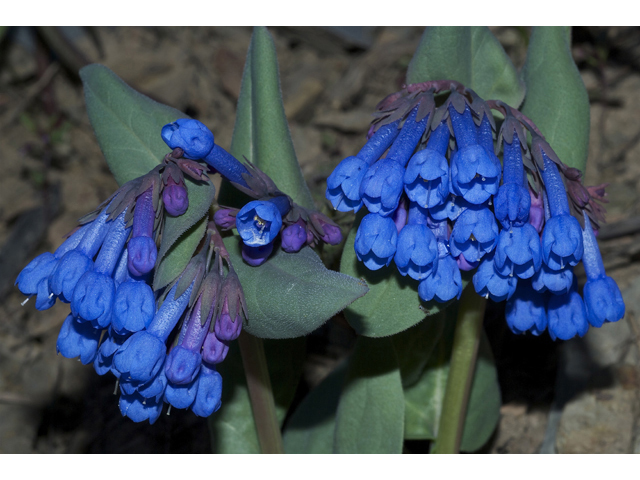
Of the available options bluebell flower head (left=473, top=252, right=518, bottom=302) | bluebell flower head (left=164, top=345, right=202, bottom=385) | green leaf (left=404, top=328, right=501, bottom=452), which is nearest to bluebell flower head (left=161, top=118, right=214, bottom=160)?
bluebell flower head (left=164, top=345, right=202, bottom=385)

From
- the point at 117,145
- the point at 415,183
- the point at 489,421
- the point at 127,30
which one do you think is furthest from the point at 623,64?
the point at 127,30

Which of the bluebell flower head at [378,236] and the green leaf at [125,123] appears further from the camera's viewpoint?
the green leaf at [125,123]

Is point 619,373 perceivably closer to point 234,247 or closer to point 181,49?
point 234,247

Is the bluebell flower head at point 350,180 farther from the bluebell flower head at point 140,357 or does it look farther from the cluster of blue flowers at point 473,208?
the bluebell flower head at point 140,357

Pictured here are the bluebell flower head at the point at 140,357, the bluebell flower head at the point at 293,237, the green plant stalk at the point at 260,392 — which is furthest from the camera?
the green plant stalk at the point at 260,392

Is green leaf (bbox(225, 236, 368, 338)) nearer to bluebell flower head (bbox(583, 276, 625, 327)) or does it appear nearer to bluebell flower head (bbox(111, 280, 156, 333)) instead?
bluebell flower head (bbox(111, 280, 156, 333))

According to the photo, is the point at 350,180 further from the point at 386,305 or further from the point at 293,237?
the point at 386,305

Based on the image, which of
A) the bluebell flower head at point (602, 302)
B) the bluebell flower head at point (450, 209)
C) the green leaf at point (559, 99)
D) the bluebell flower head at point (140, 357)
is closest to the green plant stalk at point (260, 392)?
the bluebell flower head at point (140, 357)

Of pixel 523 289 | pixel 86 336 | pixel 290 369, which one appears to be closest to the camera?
pixel 86 336
